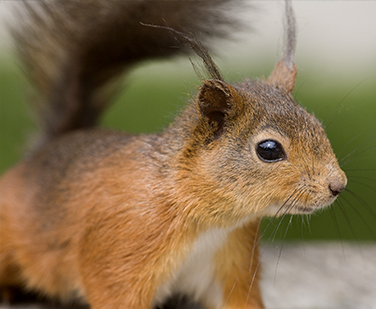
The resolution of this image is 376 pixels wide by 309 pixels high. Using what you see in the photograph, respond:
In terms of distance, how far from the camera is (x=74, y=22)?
6.26 feet

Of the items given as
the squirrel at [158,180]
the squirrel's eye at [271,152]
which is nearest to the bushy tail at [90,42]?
the squirrel at [158,180]

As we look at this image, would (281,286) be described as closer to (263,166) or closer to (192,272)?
(192,272)

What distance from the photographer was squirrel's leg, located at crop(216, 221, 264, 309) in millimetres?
1567

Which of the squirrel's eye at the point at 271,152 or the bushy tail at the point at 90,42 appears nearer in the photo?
the squirrel's eye at the point at 271,152

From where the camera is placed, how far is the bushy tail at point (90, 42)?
1695mm

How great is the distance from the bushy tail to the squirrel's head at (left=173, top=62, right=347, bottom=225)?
0.38 metres

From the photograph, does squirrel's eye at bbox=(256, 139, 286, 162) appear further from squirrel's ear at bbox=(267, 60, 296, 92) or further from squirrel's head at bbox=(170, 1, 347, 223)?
squirrel's ear at bbox=(267, 60, 296, 92)

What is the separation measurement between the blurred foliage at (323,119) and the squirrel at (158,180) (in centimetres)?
59

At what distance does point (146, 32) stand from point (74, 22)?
0.31m

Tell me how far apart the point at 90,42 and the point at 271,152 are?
1.04 metres

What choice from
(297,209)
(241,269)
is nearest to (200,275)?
(241,269)

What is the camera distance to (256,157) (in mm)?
1317

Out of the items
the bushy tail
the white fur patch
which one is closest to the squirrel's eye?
the white fur patch

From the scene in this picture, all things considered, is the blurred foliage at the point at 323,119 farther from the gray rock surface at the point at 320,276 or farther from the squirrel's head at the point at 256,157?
the squirrel's head at the point at 256,157
